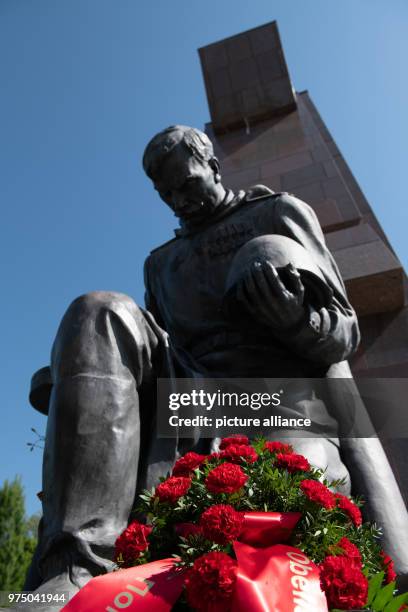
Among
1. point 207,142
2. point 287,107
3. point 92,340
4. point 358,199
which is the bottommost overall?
point 358,199

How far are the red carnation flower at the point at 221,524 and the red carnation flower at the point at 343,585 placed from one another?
0.22 m

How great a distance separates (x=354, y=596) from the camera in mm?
1273

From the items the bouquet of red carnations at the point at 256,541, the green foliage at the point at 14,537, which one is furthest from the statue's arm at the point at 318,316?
the green foliage at the point at 14,537

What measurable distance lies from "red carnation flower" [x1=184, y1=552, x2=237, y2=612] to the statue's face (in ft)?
7.95

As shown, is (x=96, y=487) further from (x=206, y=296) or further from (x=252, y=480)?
(x=206, y=296)

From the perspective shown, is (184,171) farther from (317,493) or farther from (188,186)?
(317,493)

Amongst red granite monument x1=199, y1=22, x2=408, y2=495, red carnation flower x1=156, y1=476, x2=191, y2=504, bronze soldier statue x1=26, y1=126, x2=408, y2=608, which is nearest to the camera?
red carnation flower x1=156, y1=476, x2=191, y2=504

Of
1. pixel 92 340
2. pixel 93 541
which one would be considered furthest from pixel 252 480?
pixel 92 340

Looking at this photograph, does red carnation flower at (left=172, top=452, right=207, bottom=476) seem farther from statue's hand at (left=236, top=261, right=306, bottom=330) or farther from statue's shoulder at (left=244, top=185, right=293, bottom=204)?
statue's shoulder at (left=244, top=185, right=293, bottom=204)

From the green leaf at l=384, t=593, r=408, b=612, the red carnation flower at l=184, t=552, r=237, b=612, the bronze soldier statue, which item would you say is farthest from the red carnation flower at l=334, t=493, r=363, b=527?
the bronze soldier statue

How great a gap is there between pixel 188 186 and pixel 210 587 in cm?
247

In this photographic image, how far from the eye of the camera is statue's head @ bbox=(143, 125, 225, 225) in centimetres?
328

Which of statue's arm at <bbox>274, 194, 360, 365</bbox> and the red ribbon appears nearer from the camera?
the red ribbon

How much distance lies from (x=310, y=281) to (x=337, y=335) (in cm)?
29
